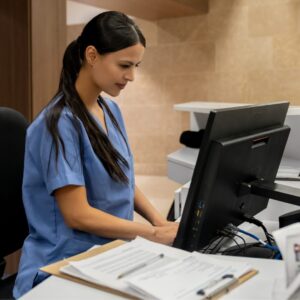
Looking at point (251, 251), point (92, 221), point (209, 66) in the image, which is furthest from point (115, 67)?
point (209, 66)

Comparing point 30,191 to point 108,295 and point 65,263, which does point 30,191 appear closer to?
point 65,263

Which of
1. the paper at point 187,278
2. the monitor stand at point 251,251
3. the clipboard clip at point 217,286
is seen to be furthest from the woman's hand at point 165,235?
the clipboard clip at point 217,286

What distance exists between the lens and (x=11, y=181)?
59.6 inches

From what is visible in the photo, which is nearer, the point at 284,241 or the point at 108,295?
the point at 284,241

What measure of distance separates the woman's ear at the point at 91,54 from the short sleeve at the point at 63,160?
0.21 meters

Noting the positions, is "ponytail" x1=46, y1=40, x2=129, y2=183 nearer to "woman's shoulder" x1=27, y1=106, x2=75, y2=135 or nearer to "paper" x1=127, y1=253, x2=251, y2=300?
"woman's shoulder" x1=27, y1=106, x2=75, y2=135

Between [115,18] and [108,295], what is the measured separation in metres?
0.86

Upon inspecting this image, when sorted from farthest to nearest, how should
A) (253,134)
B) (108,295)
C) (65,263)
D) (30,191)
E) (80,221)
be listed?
(30,191)
(80,221)
(253,134)
(65,263)
(108,295)

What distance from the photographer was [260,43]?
4797mm

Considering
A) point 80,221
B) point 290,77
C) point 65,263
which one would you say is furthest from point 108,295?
point 290,77

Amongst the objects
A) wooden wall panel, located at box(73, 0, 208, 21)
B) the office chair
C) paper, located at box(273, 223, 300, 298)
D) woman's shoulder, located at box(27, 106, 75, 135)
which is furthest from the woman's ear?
wooden wall panel, located at box(73, 0, 208, 21)

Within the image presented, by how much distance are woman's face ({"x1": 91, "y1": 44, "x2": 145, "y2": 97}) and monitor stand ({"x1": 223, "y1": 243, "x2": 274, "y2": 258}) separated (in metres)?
0.58

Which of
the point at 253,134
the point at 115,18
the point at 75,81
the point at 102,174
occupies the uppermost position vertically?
the point at 115,18

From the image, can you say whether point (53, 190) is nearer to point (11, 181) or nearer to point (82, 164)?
point (82, 164)
